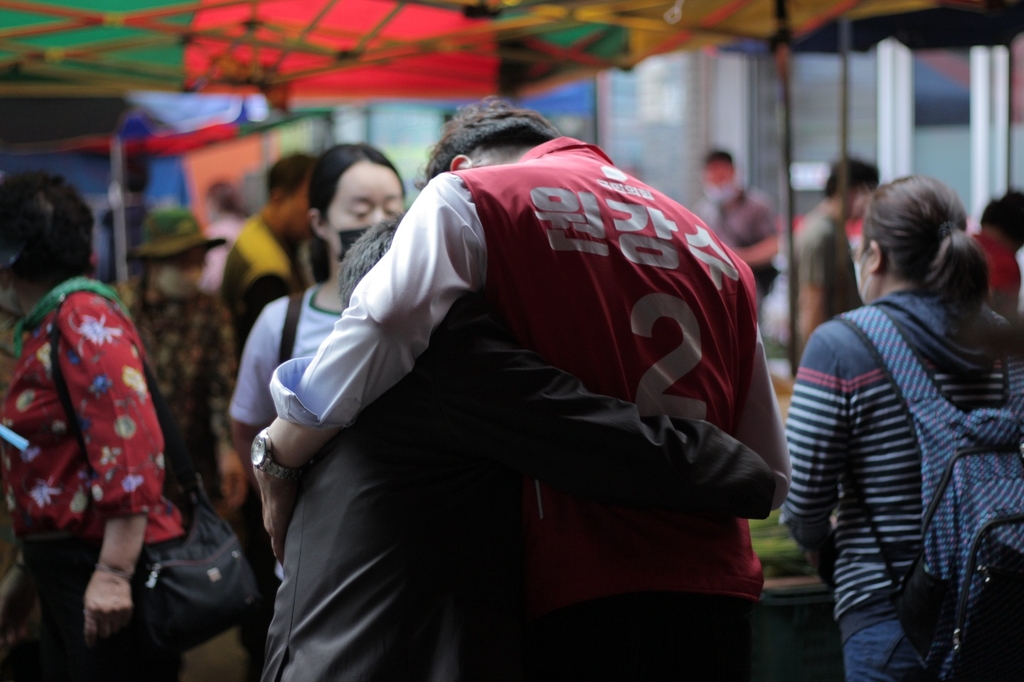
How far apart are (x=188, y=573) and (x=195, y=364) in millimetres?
1682

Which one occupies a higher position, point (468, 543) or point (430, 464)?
point (430, 464)

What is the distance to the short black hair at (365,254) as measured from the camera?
1715 millimetres

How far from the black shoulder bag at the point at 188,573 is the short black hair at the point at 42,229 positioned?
0.79ft

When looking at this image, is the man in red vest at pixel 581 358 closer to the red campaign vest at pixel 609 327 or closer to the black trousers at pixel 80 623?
the red campaign vest at pixel 609 327

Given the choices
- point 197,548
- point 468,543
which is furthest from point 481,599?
point 197,548

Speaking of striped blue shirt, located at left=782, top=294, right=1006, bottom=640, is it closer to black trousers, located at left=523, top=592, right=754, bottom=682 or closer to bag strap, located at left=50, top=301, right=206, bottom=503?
black trousers, located at left=523, top=592, right=754, bottom=682

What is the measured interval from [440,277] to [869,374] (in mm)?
1277

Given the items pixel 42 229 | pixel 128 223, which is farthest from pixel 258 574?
pixel 128 223

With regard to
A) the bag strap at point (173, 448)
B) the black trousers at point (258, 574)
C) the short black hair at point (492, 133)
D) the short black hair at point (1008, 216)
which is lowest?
the black trousers at point (258, 574)

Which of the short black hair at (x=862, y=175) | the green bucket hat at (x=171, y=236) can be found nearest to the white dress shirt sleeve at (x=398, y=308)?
the green bucket hat at (x=171, y=236)

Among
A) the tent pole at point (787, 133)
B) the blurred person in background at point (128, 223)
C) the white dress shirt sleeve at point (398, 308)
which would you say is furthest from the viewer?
the blurred person in background at point (128, 223)

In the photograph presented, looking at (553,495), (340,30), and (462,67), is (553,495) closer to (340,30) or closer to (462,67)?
(340,30)

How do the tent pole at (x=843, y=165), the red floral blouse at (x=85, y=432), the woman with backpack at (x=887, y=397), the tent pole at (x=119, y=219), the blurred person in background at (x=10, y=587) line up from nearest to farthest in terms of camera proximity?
the woman with backpack at (x=887, y=397) < the red floral blouse at (x=85, y=432) < the blurred person in background at (x=10, y=587) < the tent pole at (x=843, y=165) < the tent pole at (x=119, y=219)

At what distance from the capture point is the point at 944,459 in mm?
2258
